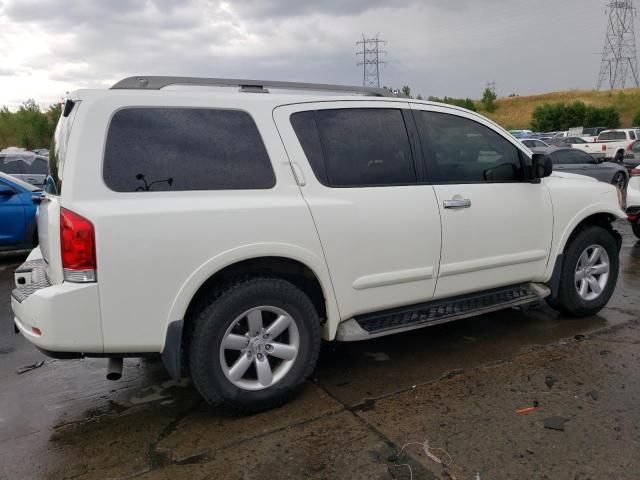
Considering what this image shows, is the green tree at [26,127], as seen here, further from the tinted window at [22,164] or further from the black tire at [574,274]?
the black tire at [574,274]

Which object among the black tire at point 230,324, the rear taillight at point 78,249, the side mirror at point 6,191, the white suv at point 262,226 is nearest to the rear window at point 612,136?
the white suv at point 262,226

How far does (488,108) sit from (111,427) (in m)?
91.0

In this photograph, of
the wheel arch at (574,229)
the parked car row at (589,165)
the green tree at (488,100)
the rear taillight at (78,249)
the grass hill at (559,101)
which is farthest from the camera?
the green tree at (488,100)

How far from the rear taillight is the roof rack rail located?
933 millimetres

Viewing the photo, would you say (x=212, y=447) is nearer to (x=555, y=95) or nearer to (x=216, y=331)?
(x=216, y=331)

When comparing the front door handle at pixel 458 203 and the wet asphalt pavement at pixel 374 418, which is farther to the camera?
the front door handle at pixel 458 203

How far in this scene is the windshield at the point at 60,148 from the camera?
124 inches

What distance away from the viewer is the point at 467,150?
14.1 feet

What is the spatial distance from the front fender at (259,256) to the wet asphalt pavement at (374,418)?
0.58 m

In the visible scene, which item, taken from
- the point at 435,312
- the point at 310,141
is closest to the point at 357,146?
the point at 310,141

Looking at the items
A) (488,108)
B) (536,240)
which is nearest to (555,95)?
(488,108)

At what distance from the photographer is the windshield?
3.16 meters

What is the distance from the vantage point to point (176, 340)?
311 centimetres

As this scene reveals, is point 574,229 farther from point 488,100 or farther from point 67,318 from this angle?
point 488,100
